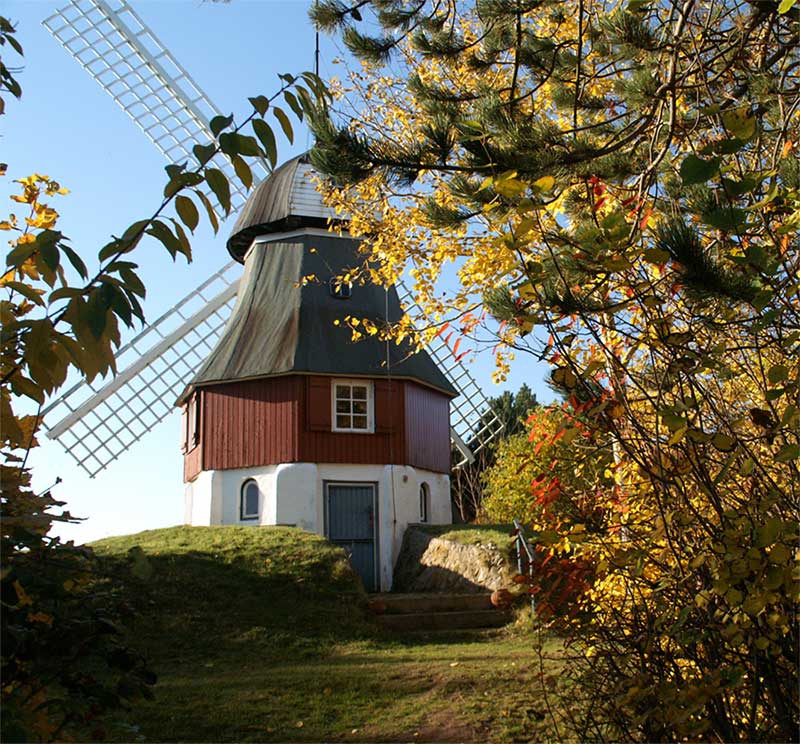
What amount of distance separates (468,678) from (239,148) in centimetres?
581

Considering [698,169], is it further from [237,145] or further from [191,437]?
[191,437]

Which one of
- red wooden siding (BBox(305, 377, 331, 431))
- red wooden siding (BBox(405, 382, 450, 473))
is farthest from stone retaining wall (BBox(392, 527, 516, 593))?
red wooden siding (BBox(305, 377, 331, 431))

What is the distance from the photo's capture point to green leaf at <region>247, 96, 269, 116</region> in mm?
2150

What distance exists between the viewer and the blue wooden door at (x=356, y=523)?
16.1m

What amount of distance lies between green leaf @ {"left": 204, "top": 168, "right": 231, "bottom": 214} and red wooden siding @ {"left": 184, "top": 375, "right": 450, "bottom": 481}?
14198 mm

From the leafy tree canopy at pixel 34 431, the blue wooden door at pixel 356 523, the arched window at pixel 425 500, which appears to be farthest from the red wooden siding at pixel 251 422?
the leafy tree canopy at pixel 34 431

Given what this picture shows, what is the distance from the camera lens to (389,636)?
34.7 ft

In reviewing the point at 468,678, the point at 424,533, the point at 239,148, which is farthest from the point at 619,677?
the point at 424,533

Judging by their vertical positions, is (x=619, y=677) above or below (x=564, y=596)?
below

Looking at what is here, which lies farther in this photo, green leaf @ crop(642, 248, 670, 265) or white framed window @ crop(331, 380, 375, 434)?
white framed window @ crop(331, 380, 375, 434)

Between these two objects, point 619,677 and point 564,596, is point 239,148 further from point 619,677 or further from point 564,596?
point 619,677

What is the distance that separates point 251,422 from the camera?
1647 centimetres

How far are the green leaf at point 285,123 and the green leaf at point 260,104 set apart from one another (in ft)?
0.20

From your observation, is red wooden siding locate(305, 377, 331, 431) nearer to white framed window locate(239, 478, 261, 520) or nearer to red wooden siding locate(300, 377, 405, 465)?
red wooden siding locate(300, 377, 405, 465)
